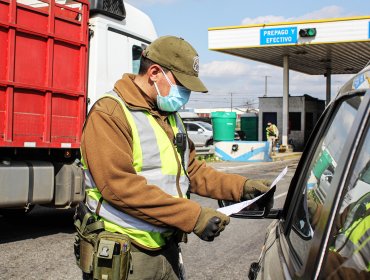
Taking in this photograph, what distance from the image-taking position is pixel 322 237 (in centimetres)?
143

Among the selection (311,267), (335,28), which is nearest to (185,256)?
(311,267)

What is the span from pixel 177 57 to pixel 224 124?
21.5 meters

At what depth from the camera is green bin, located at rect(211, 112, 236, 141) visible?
23.7 m

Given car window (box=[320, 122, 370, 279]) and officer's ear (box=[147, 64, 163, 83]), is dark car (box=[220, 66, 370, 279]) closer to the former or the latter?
car window (box=[320, 122, 370, 279])

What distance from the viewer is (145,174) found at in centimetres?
224

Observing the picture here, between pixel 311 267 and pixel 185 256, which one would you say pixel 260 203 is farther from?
pixel 185 256

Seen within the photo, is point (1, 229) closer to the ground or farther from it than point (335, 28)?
closer to the ground

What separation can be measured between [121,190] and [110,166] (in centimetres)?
11

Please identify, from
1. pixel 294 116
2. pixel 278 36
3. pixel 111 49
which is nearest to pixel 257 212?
pixel 111 49

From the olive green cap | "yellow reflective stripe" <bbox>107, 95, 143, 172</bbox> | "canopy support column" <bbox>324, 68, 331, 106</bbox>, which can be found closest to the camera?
"yellow reflective stripe" <bbox>107, 95, 143, 172</bbox>

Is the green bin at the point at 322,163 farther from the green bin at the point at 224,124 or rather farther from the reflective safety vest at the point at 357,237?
the green bin at the point at 224,124

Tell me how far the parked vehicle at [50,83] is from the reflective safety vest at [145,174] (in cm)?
363

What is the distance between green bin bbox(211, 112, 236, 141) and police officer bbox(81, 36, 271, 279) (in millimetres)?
21212

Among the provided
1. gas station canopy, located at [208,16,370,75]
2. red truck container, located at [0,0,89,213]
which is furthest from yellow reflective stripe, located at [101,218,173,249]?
gas station canopy, located at [208,16,370,75]
